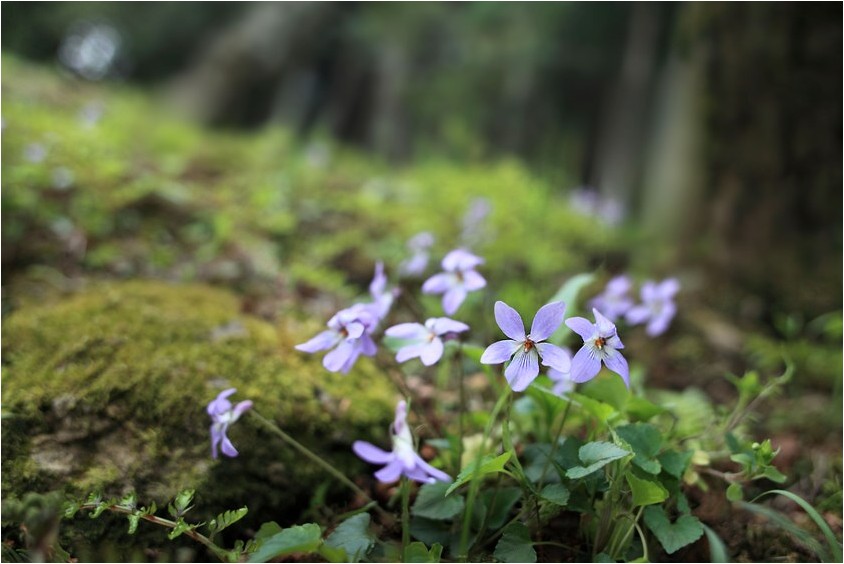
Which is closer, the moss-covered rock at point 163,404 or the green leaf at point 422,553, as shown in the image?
the green leaf at point 422,553

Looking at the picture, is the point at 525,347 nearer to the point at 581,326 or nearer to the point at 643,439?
the point at 581,326

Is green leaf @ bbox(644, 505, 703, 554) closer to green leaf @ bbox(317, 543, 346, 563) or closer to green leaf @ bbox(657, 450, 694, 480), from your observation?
green leaf @ bbox(657, 450, 694, 480)

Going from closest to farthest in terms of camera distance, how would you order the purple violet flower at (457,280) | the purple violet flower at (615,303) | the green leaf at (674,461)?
the green leaf at (674,461)
the purple violet flower at (457,280)
the purple violet flower at (615,303)

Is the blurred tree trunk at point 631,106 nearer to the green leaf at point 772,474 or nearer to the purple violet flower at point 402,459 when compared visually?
the green leaf at point 772,474

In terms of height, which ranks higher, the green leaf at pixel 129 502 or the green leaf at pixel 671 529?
the green leaf at pixel 671 529

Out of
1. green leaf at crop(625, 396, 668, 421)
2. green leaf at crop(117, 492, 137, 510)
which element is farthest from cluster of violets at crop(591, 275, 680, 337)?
green leaf at crop(117, 492, 137, 510)

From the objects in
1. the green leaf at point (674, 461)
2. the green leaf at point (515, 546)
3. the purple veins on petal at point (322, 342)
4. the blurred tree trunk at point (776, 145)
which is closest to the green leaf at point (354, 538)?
the green leaf at point (515, 546)

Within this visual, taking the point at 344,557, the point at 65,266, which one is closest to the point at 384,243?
the point at 65,266
